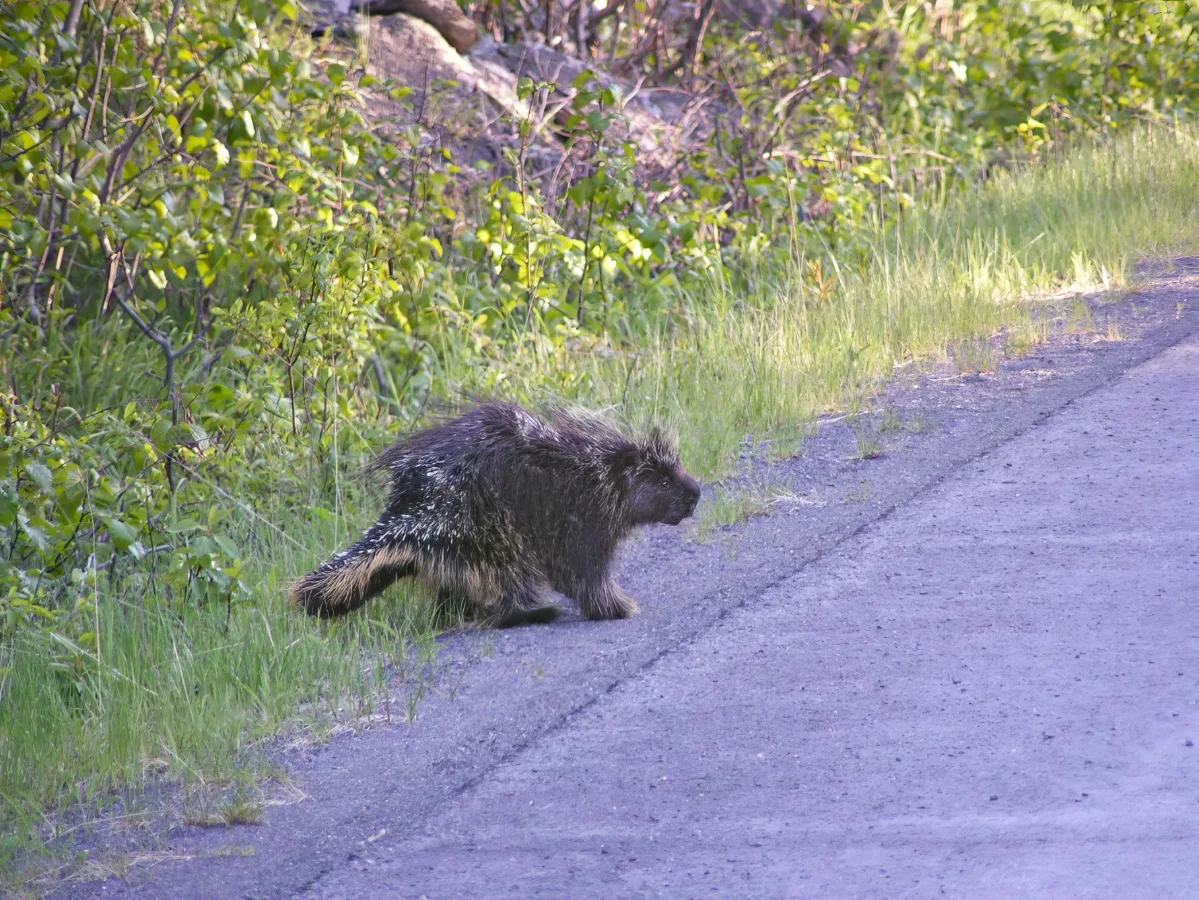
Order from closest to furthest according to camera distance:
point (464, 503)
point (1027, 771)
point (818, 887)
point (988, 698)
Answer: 1. point (818, 887)
2. point (1027, 771)
3. point (988, 698)
4. point (464, 503)

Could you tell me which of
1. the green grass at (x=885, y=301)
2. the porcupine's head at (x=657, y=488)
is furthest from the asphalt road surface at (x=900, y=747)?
the green grass at (x=885, y=301)

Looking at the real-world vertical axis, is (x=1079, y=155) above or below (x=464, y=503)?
above

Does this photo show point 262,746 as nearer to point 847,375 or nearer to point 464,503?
point 464,503

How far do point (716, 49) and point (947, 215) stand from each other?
14.5 feet

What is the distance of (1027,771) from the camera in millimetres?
3477

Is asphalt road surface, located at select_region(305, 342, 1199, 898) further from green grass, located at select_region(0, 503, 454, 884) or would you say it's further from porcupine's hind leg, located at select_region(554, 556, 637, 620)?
green grass, located at select_region(0, 503, 454, 884)

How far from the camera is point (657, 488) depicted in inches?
215

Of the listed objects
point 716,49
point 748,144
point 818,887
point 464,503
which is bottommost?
point 818,887

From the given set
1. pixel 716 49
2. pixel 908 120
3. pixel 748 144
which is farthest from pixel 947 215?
pixel 716 49

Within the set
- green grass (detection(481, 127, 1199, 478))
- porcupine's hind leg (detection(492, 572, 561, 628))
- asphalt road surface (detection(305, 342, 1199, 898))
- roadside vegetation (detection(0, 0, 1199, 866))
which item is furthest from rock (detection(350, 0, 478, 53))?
asphalt road surface (detection(305, 342, 1199, 898))

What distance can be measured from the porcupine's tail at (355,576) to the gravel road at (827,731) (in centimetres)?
43

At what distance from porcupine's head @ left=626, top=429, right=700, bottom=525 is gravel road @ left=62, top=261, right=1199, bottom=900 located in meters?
0.20

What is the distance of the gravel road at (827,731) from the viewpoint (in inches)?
125

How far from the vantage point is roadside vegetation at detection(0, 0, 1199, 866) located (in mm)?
4742
